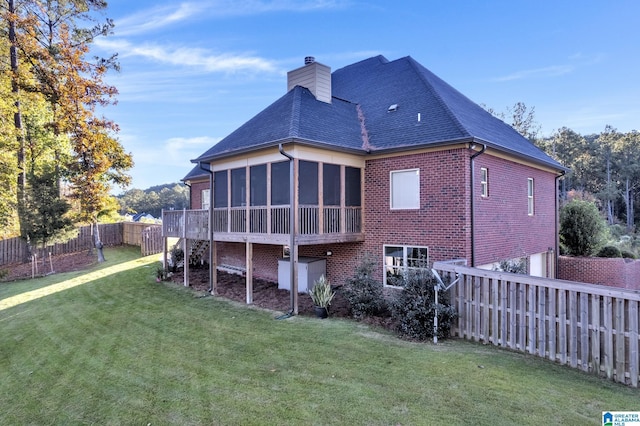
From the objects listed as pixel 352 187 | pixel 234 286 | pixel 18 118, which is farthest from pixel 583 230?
pixel 18 118

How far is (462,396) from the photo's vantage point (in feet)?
16.1

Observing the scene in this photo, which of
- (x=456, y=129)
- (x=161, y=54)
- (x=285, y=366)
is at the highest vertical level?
(x=161, y=54)

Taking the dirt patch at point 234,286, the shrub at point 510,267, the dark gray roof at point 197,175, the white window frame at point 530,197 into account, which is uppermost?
the dark gray roof at point 197,175

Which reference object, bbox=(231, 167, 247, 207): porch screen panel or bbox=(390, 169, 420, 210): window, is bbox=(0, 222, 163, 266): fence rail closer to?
bbox=(231, 167, 247, 207): porch screen panel

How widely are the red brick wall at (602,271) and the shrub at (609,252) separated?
1.13 metres

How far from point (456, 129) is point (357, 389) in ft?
24.8

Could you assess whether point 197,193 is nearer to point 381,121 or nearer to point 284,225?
point 284,225

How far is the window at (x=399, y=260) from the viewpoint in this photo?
1055cm

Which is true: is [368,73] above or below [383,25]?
below

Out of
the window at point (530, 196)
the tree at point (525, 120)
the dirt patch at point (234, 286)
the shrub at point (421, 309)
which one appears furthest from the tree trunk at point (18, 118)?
the tree at point (525, 120)

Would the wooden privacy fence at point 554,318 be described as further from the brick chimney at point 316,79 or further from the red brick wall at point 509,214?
the brick chimney at point 316,79

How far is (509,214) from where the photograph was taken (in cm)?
1191

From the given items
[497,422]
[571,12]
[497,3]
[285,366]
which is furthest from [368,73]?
[497,422]

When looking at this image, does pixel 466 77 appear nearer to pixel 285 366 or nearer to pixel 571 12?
pixel 571 12
